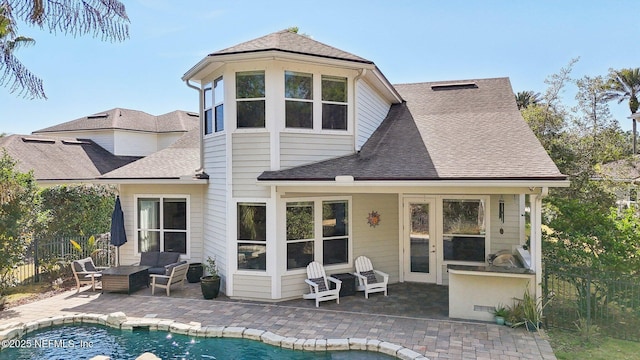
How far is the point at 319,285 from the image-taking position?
948cm

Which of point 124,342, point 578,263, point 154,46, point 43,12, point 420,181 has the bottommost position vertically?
point 124,342

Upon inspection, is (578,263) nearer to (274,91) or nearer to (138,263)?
(274,91)

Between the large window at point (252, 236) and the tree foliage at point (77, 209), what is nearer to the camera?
the large window at point (252, 236)

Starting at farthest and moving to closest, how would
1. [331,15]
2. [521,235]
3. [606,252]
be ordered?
[331,15] < [521,235] < [606,252]

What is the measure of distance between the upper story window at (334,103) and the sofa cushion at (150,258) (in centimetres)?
646

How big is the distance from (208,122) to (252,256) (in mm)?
4162

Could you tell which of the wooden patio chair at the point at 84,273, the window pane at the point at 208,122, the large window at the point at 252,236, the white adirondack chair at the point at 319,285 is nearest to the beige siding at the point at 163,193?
the wooden patio chair at the point at 84,273

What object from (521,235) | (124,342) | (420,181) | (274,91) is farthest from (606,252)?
(124,342)

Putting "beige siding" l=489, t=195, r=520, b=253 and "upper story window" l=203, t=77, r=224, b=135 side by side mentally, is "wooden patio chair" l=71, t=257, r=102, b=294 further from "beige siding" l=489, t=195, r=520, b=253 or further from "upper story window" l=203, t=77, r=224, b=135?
"beige siding" l=489, t=195, r=520, b=253

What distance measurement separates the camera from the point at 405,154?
32.8 feet

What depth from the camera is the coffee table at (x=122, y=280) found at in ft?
33.4

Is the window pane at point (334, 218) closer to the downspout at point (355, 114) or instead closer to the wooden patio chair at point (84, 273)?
the downspout at point (355, 114)

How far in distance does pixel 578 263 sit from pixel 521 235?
2758mm

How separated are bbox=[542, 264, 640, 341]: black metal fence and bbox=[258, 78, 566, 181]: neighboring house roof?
7.53 ft
